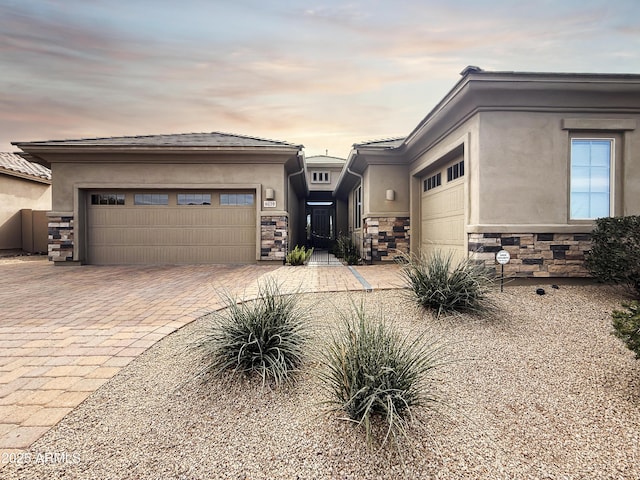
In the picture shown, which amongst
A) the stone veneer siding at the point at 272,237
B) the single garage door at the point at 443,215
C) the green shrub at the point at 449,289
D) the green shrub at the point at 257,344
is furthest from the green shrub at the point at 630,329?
the stone veneer siding at the point at 272,237

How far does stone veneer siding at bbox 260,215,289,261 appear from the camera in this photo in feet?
29.1

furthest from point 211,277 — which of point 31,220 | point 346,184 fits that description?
point 31,220

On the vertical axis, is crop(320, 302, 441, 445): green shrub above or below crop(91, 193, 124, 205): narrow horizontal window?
below

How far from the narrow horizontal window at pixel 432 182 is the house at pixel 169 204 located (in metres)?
3.57

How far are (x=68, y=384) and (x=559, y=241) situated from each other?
21.2ft

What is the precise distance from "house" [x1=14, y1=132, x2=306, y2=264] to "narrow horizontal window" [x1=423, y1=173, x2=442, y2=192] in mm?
3575

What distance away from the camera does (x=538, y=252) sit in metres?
5.17

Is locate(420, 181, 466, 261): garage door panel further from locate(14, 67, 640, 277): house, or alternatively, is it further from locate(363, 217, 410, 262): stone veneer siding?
locate(363, 217, 410, 262): stone veneer siding

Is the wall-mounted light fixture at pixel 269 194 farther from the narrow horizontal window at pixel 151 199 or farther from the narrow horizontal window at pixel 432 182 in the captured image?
the narrow horizontal window at pixel 432 182

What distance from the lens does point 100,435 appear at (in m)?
1.71

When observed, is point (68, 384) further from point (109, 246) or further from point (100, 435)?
point (109, 246)

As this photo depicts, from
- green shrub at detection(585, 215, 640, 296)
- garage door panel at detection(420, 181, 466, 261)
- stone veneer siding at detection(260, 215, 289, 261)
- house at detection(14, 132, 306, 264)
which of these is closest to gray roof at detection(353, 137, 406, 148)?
garage door panel at detection(420, 181, 466, 261)

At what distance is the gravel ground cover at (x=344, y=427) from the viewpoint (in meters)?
1.51

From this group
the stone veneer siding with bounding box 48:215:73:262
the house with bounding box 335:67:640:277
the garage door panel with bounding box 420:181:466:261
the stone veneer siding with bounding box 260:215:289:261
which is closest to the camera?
the house with bounding box 335:67:640:277
